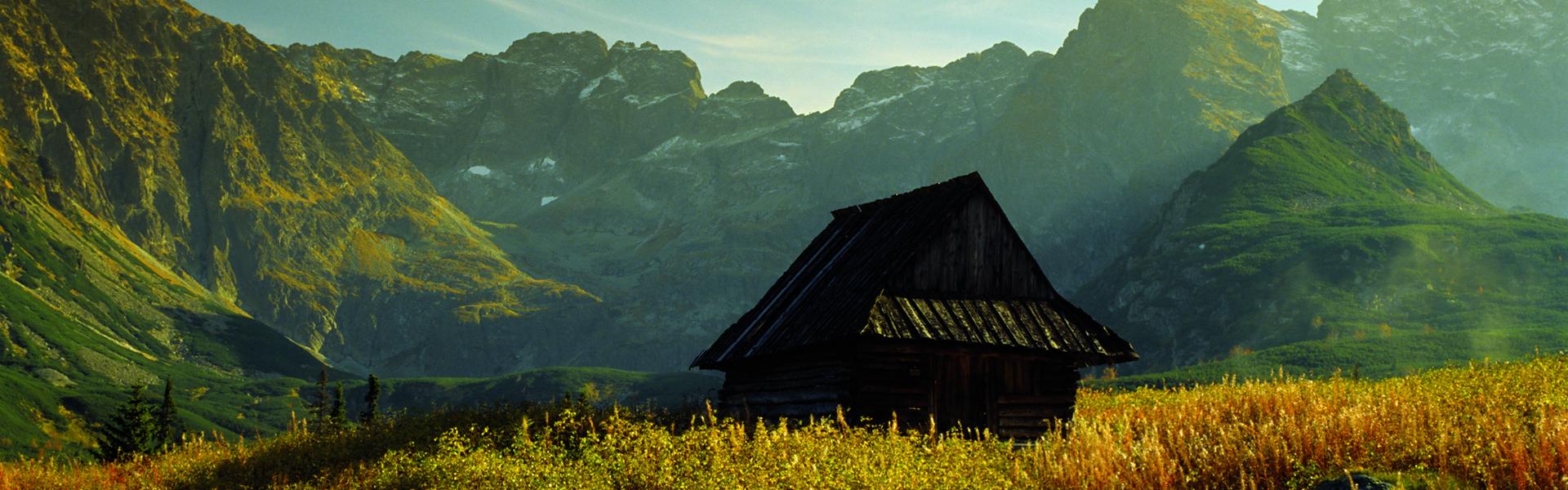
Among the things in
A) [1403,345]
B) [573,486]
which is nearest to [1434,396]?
[573,486]

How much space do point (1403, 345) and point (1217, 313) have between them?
47.4 m

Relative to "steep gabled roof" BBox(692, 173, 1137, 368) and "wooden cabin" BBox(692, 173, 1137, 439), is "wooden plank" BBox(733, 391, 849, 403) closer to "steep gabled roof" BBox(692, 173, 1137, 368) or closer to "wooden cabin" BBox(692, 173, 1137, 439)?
"wooden cabin" BBox(692, 173, 1137, 439)

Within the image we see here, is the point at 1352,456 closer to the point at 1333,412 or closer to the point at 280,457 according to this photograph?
the point at 1333,412

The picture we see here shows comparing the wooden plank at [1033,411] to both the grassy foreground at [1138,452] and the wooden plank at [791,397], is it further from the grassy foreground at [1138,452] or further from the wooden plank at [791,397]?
the grassy foreground at [1138,452]

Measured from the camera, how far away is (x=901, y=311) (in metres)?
23.7

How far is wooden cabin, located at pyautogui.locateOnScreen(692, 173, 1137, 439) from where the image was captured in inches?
940

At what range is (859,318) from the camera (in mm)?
22953

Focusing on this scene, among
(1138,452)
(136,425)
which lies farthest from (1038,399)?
(136,425)

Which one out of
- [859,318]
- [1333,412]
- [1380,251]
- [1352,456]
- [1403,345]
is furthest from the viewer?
[1380,251]

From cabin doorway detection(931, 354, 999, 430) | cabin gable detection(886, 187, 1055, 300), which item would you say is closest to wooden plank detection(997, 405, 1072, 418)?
cabin doorway detection(931, 354, 999, 430)

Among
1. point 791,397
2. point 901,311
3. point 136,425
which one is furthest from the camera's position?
point 136,425

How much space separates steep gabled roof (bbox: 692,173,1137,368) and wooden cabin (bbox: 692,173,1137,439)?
0.04 m

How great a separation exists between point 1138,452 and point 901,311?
10174 mm

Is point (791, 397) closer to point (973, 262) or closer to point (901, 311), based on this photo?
point (901, 311)
